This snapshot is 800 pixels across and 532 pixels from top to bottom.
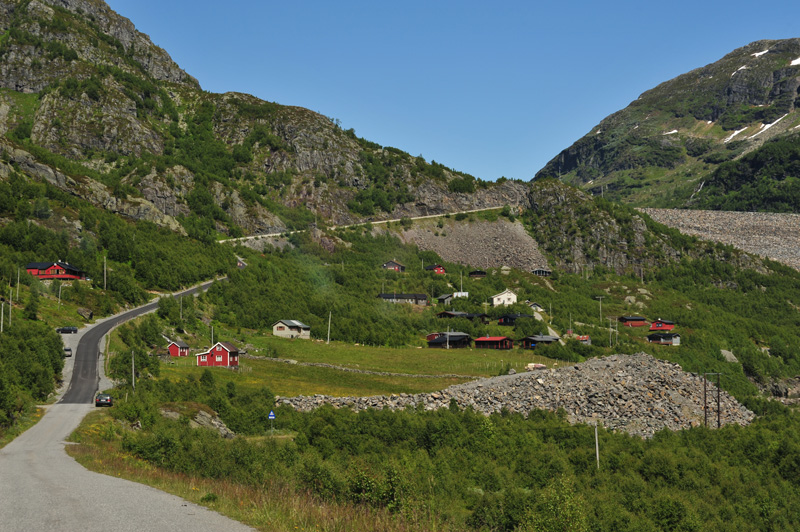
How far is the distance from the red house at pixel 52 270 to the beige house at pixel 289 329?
36027mm

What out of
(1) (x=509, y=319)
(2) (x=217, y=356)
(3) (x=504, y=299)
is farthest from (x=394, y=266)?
(2) (x=217, y=356)

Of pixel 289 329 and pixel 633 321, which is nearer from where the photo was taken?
pixel 289 329

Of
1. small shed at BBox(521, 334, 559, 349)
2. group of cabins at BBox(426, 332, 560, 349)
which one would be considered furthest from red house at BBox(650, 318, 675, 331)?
small shed at BBox(521, 334, 559, 349)

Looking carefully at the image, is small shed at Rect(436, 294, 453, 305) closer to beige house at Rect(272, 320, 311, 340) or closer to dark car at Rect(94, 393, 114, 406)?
beige house at Rect(272, 320, 311, 340)

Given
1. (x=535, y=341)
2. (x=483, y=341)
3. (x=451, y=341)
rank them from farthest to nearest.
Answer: (x=483, y=341) < (x=451, y=341) < (x=535, y=341)

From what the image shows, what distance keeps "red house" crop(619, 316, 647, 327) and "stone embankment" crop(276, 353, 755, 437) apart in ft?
208

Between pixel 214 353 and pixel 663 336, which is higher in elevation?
pixel 214 353

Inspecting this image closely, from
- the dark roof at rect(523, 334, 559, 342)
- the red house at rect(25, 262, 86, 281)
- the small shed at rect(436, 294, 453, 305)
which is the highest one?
the red house at rect(25, 262, 86, 281)

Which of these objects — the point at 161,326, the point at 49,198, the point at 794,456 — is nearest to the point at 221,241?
the point at 49,198

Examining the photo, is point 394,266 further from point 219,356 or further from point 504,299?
point 219,356

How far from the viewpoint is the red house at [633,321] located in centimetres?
14000

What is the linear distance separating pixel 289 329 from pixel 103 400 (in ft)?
181

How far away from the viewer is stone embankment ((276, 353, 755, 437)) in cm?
6644

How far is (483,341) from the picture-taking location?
11619 cm
